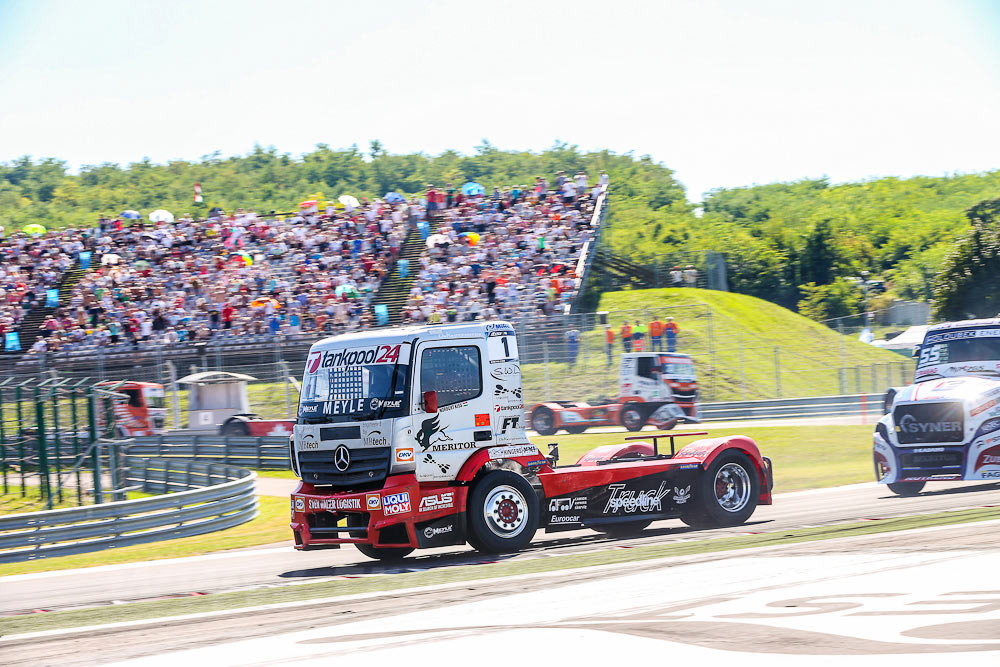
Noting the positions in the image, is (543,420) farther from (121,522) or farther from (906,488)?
(906,488)

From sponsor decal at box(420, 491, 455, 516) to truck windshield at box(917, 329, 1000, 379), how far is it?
872cm

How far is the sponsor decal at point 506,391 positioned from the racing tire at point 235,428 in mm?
20564

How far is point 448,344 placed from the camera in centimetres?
1170

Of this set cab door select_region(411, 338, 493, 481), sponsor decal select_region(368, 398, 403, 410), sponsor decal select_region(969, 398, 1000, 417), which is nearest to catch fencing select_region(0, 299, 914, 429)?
sponsor decal select_region(969, 398, 1000, 417)

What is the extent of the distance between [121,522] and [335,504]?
292 inches

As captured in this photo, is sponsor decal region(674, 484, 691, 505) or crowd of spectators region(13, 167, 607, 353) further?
crowd of spectators region(13, 167, 607, 353)

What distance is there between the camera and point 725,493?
13.2m

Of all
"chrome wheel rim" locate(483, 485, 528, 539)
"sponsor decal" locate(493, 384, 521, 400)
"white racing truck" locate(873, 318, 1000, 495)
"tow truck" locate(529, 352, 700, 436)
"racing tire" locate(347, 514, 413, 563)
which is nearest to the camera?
"chrome wheel rim" locate(483, 485, 528, 539)

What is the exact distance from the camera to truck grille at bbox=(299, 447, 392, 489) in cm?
1134

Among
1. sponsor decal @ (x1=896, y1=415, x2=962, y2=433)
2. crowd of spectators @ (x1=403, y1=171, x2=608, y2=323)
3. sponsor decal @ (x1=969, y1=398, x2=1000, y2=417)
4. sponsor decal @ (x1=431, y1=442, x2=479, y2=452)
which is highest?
crowd of spectators @ (x1=403, y1=171, x2=608, y2=323)

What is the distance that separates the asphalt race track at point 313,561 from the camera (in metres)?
11.2

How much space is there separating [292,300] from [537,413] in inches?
409

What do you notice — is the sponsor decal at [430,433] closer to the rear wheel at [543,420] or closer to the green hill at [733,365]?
the rear wheel at [543,420]

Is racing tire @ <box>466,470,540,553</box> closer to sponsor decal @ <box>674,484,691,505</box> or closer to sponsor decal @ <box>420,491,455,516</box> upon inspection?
sponsor decal @ <box>420,491,455,516</box>
